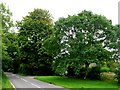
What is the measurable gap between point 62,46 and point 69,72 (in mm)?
→ 8042

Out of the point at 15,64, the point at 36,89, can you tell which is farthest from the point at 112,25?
the point at 15,64

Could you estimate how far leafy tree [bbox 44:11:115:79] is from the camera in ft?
154

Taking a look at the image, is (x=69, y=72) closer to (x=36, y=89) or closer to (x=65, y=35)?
(x=65, y=35)

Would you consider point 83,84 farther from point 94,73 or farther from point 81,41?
point 94,73

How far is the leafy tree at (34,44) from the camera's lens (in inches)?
2603

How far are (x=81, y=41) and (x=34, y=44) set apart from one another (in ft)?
67.9

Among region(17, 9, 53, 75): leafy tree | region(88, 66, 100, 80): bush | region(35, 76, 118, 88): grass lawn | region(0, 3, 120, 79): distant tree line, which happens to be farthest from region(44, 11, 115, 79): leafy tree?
region(17, 9, 53, 75): leafy tree

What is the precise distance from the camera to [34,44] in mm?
66812

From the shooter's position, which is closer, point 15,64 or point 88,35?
point 88,35

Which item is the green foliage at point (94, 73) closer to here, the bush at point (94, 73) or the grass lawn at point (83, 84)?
the bush at point (94, 73)

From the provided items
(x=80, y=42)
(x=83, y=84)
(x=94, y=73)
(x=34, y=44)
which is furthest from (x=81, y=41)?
(x=34, y=44)

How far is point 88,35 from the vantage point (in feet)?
158

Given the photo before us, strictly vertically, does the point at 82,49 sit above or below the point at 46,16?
below

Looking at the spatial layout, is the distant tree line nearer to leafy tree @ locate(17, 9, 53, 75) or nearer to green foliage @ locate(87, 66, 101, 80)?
green foliage @ locate(87, 66, 101, 80)
